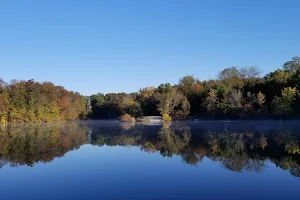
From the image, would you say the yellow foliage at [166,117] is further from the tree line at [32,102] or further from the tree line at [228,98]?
the tree line at [32,102]

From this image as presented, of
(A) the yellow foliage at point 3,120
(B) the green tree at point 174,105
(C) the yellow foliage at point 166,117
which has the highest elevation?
(B) the green tree at point 174,105

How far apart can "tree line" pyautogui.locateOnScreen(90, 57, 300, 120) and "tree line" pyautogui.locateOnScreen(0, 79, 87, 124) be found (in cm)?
1456

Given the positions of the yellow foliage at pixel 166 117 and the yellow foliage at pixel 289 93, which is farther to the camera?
the yellow foliage at pixel 166 117

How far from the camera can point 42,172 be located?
488 inches

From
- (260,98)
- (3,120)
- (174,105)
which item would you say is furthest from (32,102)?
(260,98)

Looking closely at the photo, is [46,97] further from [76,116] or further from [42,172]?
[42,172]

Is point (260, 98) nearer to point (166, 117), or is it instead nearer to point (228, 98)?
point (228, 98)

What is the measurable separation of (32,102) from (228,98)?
34.5 metres

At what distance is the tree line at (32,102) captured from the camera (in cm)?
5617

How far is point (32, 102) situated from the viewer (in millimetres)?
59031

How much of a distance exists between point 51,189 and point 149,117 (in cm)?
5501

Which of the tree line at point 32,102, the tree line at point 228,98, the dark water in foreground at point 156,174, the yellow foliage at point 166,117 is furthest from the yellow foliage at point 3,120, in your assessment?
the dark water in foreground at point 156,174

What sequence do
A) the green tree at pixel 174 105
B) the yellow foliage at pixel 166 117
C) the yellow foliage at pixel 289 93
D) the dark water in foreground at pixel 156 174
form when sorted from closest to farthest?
the dark water in foreground at pixel 156 174 → the yellow foliage at pixel 289 93 → the green tree at pixel 174 105 → the yellow foliage at pixel 166 117

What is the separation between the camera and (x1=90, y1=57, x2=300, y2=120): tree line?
46.2 m
